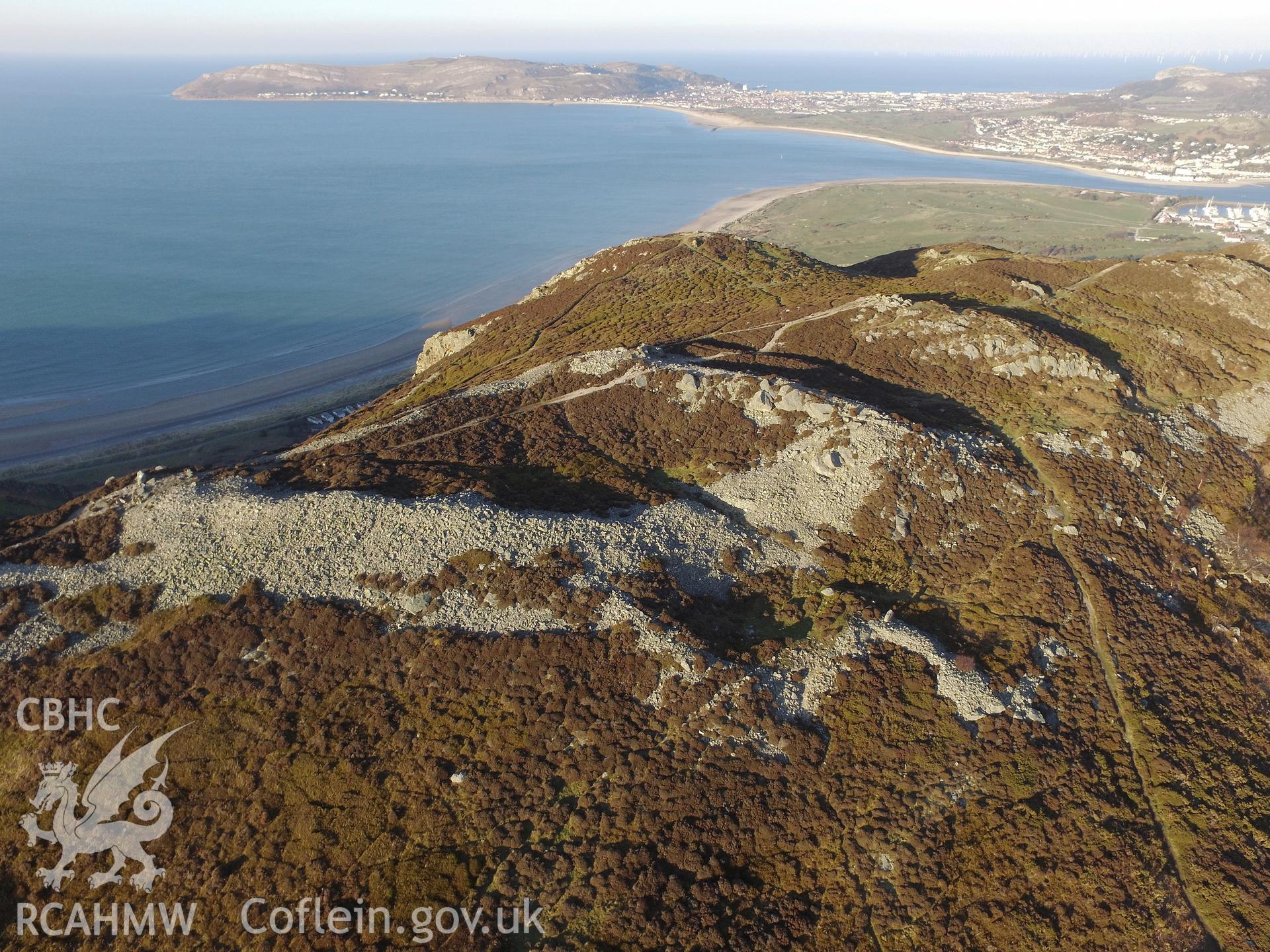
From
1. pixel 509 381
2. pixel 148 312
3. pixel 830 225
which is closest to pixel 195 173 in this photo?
pixel 148 312

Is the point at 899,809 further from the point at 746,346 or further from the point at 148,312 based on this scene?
the point at 148,312

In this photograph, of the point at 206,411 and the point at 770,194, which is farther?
the point at 770,194

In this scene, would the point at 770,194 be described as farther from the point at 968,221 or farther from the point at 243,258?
the point at 243,258

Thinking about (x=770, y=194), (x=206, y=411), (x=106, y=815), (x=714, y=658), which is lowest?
(x=206, y=411)

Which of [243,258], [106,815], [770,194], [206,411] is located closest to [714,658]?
[106,815]

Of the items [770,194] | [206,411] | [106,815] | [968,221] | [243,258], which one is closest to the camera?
[106,815]

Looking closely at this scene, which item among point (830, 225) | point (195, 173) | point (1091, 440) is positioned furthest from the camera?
point (195, 173)

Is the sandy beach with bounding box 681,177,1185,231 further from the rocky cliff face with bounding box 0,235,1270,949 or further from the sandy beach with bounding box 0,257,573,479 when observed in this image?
the rocky cliff face with bounding box 0,235,1270,949
